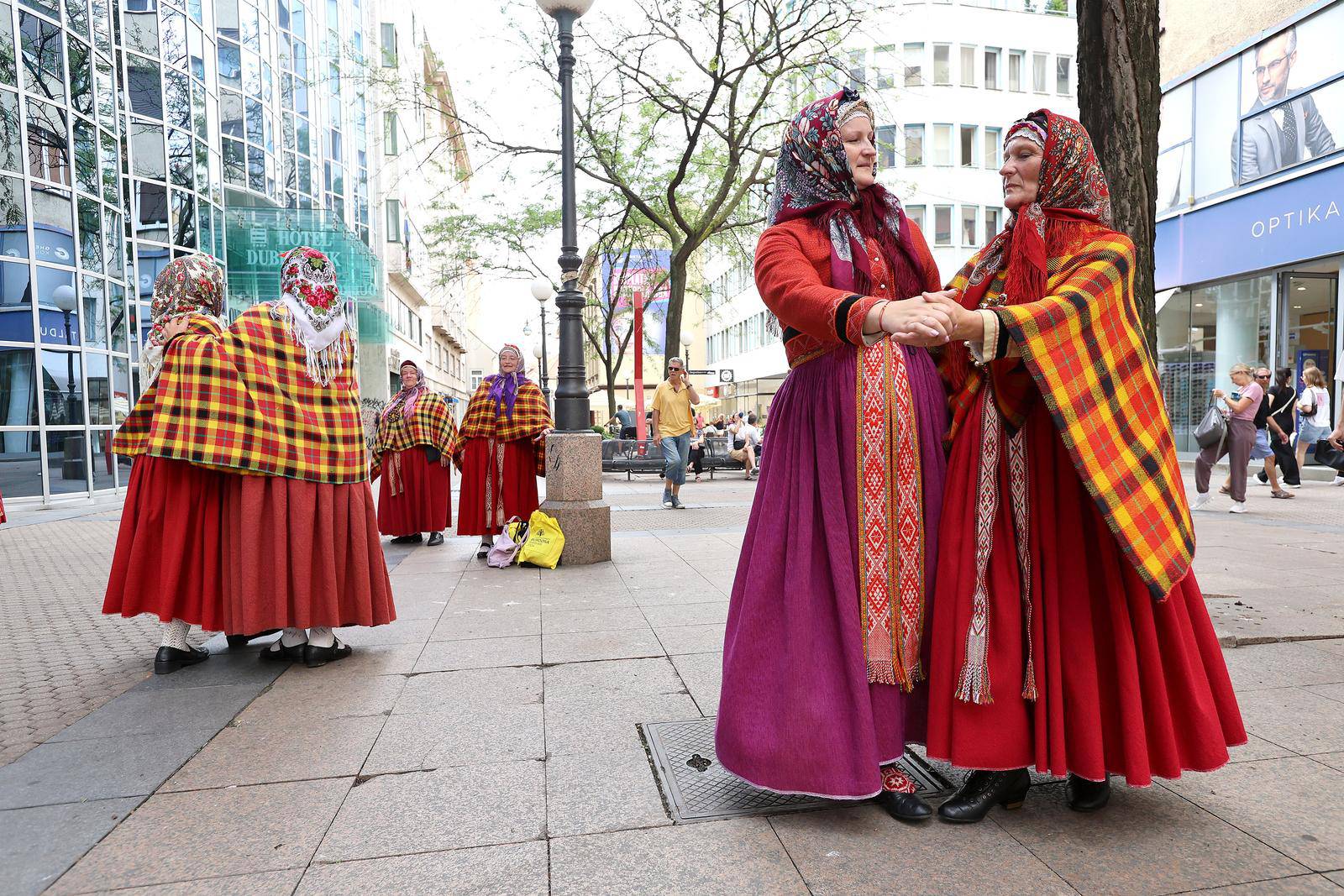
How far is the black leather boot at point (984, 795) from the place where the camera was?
7.93ft

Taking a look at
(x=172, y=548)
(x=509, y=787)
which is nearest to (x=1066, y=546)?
(x=509, y=787)

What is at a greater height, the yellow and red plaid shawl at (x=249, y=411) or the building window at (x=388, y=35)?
the building window at (x=388, y=35)

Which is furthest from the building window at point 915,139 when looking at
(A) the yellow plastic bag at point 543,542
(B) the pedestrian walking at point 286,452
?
(B) the pedestrian walking at point 286,452

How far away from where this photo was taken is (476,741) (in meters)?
3.08

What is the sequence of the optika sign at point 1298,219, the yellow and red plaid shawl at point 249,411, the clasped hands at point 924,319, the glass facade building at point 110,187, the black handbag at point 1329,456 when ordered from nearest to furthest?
1. the clasped hands at point 924,319
2. the yellow and red plaid shawl at point 249,411
3. the black handbag at point 1329,456
4. the glass facade building at point 110,187
5. the optika sign at point 1298,219

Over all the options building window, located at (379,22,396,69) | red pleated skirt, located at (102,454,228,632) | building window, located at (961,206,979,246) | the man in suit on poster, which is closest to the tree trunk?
red pleated skirt, located at (102,454,228,632)

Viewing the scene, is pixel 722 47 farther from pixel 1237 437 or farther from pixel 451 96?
pixel 1237 437

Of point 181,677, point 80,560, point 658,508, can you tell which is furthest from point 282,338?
point 658,508

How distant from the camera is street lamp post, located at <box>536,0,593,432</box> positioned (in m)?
7.41

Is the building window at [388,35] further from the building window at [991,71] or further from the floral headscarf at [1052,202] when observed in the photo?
the floral headscarf at [1052,202]

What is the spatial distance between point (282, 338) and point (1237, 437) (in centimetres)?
1069

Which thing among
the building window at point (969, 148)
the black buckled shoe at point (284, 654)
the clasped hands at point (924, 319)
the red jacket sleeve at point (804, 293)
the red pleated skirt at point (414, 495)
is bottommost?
the black buckled shoe at point (284, 654)

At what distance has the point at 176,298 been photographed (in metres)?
4.14

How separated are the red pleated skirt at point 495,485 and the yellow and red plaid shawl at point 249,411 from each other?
131 inches
